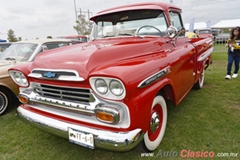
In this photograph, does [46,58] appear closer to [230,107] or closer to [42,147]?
[42,147]

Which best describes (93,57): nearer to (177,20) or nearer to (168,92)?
(168,92)

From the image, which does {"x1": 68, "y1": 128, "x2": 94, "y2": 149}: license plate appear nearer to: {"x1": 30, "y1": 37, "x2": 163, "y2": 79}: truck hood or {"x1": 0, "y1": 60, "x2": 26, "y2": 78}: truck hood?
{"x1": 30, "y1": 37, "x2": 163, "y2": 79}: truck hood

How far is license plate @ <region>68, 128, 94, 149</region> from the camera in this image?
1654mm

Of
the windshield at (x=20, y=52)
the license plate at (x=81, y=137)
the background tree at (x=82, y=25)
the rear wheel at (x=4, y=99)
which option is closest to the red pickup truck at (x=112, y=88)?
the license plate at (x=81, y=137)

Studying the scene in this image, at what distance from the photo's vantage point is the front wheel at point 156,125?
82.1 inches

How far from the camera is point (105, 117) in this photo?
165 centimetres

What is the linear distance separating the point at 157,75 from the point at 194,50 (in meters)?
1.82

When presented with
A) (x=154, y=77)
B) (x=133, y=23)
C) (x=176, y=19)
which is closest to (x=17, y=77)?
(x=154, y=77)

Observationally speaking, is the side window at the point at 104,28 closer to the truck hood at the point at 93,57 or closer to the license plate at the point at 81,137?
the truck hood at the point at 93,57

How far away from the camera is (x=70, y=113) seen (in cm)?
196

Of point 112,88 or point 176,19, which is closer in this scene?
point 112,88

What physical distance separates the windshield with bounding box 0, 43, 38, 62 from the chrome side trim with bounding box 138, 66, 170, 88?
333 centimetres

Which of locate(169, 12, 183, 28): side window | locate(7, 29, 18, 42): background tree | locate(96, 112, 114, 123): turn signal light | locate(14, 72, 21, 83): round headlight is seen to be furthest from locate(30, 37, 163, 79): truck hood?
locate(7, 29, 18, 42): background tree

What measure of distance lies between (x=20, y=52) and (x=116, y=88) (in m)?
3.73
